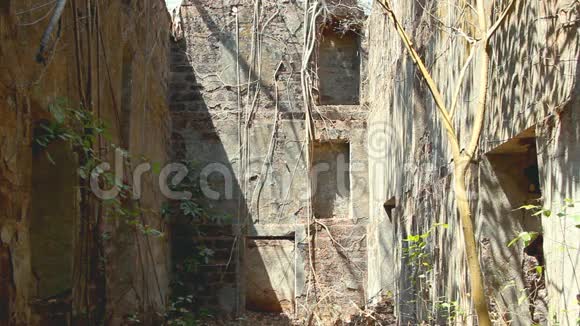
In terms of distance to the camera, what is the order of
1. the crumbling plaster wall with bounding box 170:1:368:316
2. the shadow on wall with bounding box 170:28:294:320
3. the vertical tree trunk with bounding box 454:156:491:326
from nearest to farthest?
the vertical tree trunk with bounding box 454:156:491:326 → the shadow on wall with bounding box 170:28:294:320 → the crumbling plaster wall with bounding box 170:1:368:316

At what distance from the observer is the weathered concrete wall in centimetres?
343

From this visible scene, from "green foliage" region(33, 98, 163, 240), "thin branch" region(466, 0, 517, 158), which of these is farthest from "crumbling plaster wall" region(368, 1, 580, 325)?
"green foliage" region(33, 98, 163, 240)

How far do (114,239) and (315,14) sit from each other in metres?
4.94

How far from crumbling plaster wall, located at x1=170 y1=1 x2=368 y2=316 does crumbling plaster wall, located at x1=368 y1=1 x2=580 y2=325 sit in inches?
30.6

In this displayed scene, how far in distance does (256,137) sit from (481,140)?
17.4 feet

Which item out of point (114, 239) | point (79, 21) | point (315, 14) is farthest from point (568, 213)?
point (315, 14)

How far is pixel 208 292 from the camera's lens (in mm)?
8508

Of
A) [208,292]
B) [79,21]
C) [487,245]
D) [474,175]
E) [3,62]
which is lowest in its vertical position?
[208,292]

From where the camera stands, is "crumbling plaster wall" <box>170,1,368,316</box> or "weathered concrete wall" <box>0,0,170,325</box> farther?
"crumbling plaster wall" <box>170,1,368,316</box>

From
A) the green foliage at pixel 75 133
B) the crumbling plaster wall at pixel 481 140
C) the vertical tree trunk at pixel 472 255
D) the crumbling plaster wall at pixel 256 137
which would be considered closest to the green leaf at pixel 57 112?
the green foliage at pixel 75 133

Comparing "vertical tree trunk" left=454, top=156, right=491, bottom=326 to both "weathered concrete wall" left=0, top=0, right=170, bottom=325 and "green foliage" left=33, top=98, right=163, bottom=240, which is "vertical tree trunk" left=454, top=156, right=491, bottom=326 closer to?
"green foliage" left=33, top=98, right=163, bottom=240

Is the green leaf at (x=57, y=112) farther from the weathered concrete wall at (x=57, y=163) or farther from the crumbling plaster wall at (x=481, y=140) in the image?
the crumbling plaster wall at (x=481, y=140)

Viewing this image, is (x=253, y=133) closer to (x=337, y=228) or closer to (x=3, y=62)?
(x=337, y=228)

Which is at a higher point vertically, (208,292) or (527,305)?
(527,305)
